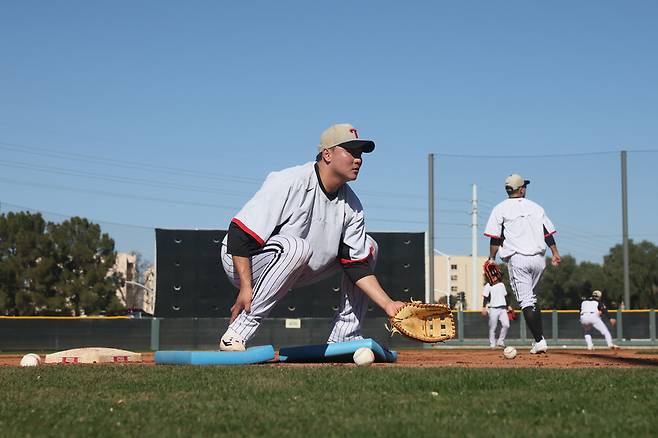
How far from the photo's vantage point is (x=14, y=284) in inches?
1452

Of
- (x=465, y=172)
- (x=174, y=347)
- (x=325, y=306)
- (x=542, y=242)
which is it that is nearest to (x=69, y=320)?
(x=174, y=347)

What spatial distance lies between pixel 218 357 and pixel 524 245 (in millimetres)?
3995

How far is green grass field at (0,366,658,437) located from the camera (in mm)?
3594

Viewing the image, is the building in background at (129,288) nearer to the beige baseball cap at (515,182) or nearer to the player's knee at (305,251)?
the beige baseball cap at (515,182)

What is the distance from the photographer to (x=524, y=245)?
9125mm

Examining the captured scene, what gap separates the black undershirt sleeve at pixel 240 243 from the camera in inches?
257

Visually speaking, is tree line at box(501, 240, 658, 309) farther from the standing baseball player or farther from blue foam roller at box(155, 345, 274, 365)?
blue foam roller at box(155, 345, 274, 365)

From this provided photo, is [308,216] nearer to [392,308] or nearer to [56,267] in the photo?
[392,308]

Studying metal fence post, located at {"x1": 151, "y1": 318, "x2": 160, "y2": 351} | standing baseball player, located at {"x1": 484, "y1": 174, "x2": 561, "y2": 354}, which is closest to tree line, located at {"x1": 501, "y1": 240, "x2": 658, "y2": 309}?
metal fence post, located at {"x1": 151, "y1": 318, "x2": 160, "y2": 351}

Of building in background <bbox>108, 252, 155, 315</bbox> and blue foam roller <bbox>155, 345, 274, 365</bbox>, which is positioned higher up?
building in background <bbox>108, 252, 155, 315</bbox>

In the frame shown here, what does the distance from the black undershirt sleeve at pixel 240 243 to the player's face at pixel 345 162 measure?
2.82ft

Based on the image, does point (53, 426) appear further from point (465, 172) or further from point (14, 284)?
point (14, 284)

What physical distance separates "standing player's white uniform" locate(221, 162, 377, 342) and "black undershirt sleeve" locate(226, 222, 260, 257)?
0.12ft

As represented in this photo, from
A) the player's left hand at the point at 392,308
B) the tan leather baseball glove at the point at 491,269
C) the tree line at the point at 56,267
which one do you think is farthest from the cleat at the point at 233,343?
the tree line at the point at 56,267
